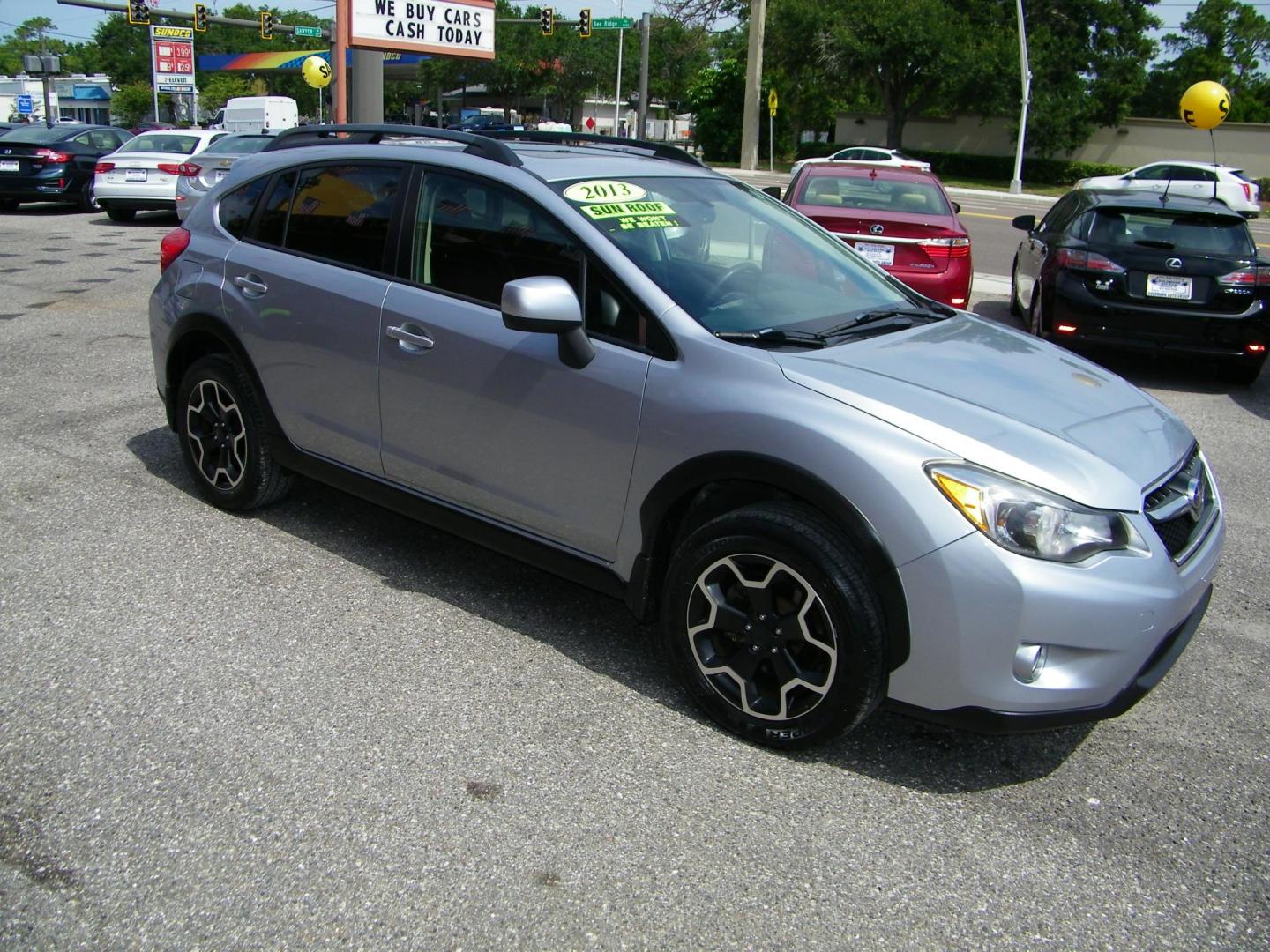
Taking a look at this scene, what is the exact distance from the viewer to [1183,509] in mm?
3377

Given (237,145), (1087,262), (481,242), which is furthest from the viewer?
(237,145)

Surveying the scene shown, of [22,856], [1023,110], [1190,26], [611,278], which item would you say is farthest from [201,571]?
[1190,26]

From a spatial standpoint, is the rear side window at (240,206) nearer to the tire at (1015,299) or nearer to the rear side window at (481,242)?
the rear side window at (481,242)

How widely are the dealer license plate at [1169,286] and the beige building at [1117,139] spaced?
1599 inches

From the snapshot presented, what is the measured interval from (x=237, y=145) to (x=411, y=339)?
47.9 feet

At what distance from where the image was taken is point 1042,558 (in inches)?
117

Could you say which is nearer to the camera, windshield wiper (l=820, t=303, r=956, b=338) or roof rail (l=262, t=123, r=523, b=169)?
windshield wiper (l=820, t=303, r=956, b=338)

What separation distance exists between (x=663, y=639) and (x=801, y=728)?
1.80 feet

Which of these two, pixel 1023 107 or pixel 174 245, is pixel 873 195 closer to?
pixel 174 245

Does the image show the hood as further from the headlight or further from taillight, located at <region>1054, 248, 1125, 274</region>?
taillight, located at <region>1054, 248, 1125, 274</region>

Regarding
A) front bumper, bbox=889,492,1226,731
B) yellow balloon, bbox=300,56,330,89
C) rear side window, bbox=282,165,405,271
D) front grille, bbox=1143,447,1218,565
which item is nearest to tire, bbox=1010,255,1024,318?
front grille, bbox=1143,447,1218,565

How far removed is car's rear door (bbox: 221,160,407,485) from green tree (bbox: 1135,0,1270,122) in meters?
68.5

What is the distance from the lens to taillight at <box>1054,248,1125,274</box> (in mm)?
8578

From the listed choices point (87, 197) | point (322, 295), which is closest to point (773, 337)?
point (322, 295)
